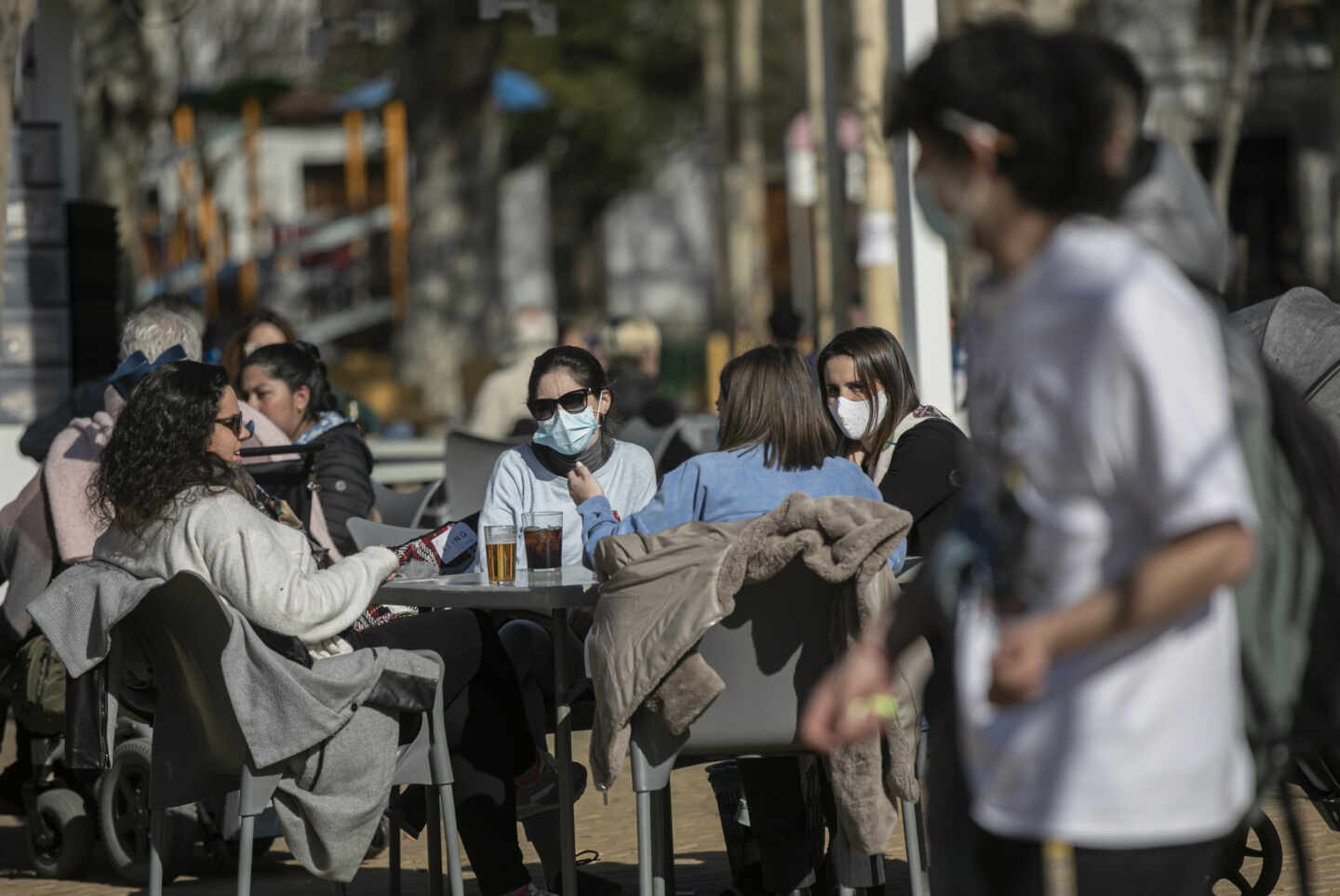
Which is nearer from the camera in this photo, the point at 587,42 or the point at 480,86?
the point at 480,86

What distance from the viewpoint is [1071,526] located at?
86.2 inches

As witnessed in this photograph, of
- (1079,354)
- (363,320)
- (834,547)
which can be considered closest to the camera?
(1079,354)

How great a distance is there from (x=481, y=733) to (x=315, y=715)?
2.10 ft

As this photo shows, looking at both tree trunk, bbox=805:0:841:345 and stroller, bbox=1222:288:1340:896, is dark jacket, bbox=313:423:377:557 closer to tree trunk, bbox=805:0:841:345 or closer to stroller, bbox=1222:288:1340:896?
stroller, bbox=1222:288:1340:896

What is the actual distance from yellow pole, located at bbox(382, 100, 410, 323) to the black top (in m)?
17.5

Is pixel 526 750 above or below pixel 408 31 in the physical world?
below

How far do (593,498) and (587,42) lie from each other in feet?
117

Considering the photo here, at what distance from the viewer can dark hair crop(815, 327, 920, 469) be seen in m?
5.71

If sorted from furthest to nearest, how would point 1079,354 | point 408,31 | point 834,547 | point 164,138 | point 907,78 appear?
point 164,138
point 408,31
point 834,547
point 907,78
point 1079,354

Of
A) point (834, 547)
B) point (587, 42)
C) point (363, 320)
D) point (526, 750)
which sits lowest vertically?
point (526, 750)

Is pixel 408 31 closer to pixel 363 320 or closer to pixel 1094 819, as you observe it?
pixel 363 320

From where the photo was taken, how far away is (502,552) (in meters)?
4.83

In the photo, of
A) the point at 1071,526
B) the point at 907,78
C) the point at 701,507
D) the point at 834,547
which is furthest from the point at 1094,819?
the point at 701,507

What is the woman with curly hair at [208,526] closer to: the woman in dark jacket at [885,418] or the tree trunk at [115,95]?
the woman in dark jacket at [885,418]
